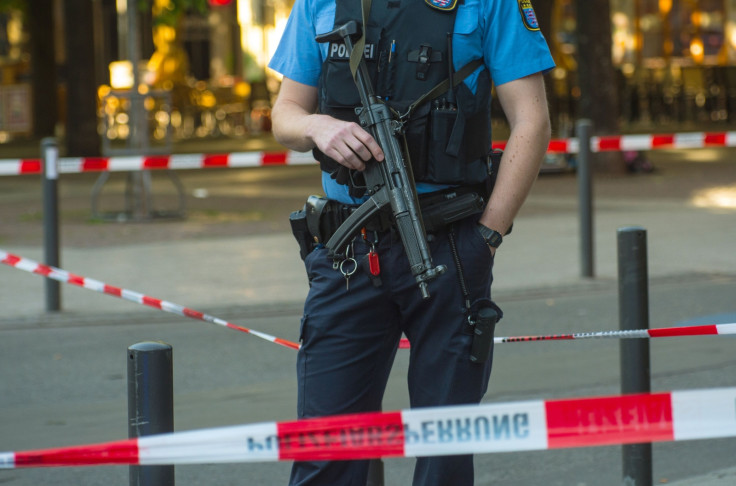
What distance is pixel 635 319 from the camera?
13.7 feet

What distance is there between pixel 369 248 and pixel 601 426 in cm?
87

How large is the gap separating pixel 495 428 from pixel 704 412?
1.30 feet

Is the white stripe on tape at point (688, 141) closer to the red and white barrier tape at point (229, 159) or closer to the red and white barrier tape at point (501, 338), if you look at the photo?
the red and white barrier tape at point (229, 159)

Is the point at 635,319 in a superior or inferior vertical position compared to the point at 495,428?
inferior

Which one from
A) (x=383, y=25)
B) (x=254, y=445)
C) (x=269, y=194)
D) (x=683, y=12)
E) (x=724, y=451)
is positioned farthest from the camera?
(x=683, y=12)

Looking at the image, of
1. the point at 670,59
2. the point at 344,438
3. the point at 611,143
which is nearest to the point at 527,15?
the point at 344,438

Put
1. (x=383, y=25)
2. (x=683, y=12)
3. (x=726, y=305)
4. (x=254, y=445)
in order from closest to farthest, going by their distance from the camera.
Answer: (x=254, y=445) < (x=383, y=25) < (x=726, y=305) < (x=683, y=12)

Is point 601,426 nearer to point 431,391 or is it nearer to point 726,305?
point 431,391

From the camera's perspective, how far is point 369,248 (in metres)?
3.02

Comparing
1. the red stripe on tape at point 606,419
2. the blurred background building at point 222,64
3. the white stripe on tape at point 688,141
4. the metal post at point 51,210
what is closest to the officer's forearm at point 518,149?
the red stripe on tape at point 606,419

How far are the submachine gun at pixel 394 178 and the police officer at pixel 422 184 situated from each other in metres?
0.04

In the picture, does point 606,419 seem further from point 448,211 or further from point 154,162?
point 154,162

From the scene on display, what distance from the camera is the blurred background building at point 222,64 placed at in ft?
68.2

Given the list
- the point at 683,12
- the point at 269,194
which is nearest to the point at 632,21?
the point at 683,12
